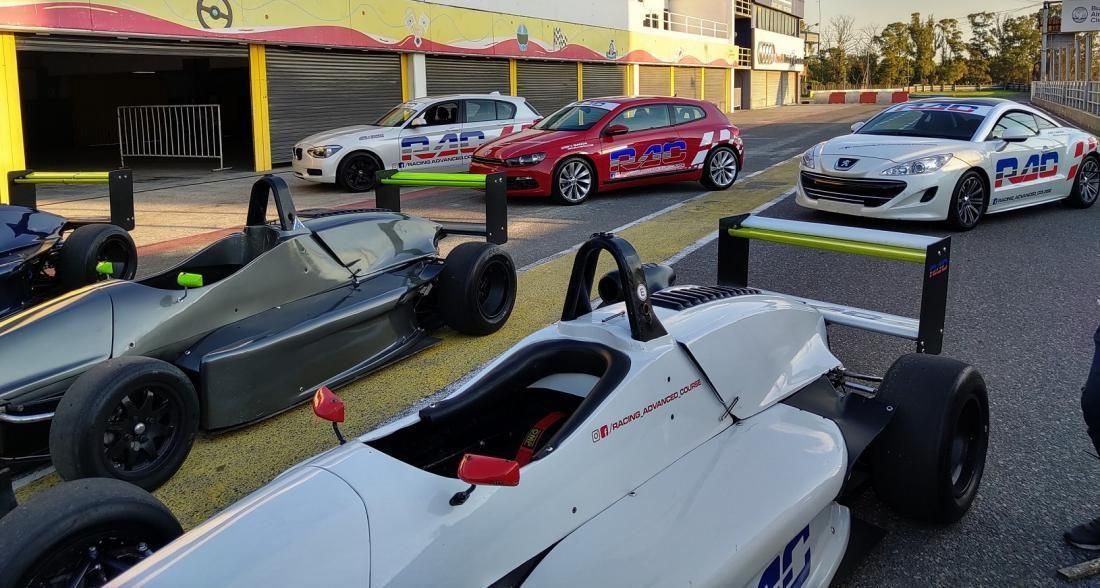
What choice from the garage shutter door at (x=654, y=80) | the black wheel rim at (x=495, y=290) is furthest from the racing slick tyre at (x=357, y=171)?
the garage shutter door at (x=654, y=80)

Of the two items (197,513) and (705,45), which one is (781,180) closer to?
(197,513)

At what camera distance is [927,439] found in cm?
319

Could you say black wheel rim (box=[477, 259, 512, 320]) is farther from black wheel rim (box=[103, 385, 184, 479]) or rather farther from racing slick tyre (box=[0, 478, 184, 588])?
racing slick tyre (box=[0, 478, 184, 588])

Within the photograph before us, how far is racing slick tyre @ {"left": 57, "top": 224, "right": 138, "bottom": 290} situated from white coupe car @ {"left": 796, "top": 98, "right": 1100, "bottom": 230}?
7.14m

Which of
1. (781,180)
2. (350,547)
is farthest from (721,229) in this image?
(781,180)

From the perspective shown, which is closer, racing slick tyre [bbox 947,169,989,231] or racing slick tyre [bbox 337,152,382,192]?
racing slick tyre [bbox 947,169,989,231]

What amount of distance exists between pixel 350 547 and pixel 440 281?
382 cm

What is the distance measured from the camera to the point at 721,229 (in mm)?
4777

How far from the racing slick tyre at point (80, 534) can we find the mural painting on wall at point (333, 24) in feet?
44.6

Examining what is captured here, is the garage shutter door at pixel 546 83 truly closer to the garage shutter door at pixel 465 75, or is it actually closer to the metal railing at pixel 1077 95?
the garage shutter door at pixel 465 75

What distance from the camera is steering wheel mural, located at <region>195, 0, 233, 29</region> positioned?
16078 mm

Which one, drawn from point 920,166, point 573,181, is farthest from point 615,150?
point 920,166

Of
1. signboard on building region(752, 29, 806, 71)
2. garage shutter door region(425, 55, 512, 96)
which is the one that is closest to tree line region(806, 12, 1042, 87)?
signboard on building region(752, 29, 806, 71)

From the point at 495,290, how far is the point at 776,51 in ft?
192
